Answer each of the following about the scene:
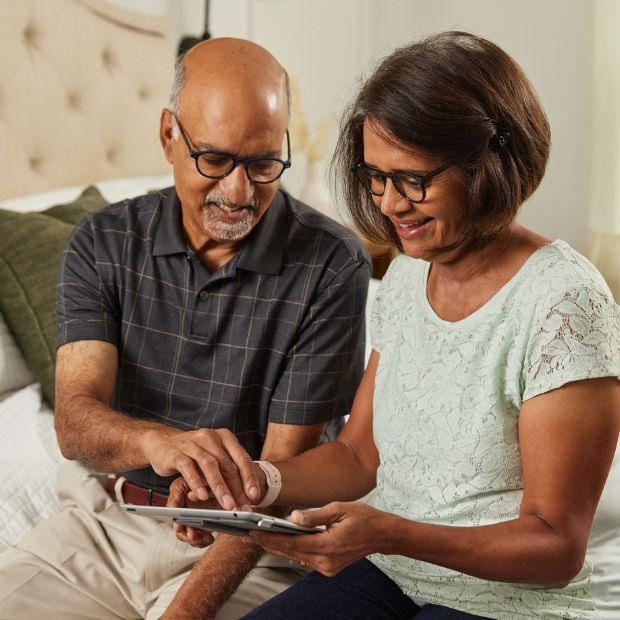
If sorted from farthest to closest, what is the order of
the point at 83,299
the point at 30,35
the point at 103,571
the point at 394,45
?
the point at 394,45
the point at 30,35
the point at 83,299
the point at 103,571

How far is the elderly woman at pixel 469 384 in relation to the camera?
3.46 ft

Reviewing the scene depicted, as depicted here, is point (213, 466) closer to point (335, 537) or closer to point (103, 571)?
point (335, 537)

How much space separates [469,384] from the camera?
3.91 feet

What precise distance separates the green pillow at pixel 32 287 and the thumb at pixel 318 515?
1.12 meters

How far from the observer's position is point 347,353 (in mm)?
1618

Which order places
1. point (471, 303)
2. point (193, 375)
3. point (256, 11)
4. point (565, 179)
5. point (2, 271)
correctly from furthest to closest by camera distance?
point (565, 179) → point (256, 11) → point (2, 271) → point (193, 375) → point (471, 303)

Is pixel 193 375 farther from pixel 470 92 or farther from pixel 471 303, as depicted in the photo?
pixel 470 92

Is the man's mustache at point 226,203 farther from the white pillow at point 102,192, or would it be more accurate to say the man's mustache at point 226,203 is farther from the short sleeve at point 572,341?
the white pillow at point 102,192

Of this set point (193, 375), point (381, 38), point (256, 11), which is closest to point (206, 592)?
point (193, 375)

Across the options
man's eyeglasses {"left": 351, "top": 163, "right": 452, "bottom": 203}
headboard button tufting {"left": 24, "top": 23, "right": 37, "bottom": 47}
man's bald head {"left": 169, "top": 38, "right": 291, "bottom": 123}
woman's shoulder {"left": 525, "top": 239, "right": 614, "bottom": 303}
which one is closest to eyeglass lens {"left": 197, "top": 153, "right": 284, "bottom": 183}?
man's bald head {"left": 169, "top": 38, "right": 291, "bottom": 123}

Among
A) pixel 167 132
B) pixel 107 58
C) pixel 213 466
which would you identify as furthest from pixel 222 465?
pixel 107 58

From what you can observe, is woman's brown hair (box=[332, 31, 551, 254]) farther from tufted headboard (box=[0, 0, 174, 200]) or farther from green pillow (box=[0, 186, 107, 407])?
tufted headboard (box=[0, 0, 174, 200])

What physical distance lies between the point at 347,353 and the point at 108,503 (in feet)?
1.79

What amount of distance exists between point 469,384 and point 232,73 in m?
0.70
